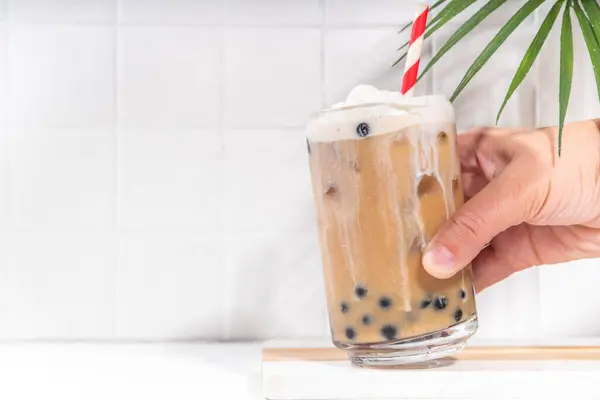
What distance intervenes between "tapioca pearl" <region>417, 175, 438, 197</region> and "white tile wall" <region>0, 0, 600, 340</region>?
37 cm

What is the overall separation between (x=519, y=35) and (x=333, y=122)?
492mm

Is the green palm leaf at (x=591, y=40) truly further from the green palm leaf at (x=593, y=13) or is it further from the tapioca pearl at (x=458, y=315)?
the tapioca pearl at (x=458, y=315)

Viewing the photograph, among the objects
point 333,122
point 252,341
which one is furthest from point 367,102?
point 252,341

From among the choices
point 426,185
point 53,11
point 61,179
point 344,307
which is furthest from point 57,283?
point 426,185

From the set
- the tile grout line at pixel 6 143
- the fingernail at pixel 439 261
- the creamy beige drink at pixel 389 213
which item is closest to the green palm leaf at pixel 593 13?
the creamy beige drink at pixel 389 213

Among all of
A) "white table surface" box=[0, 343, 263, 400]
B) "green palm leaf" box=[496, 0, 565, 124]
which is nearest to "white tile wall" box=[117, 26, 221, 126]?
"white table surface" box=[0, 343, 263, 400]

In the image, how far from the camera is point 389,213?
0.74 metres

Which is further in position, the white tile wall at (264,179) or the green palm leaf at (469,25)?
the white tile wall at (264,179)

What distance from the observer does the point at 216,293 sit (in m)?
1.10

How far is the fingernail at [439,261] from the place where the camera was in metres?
0.73

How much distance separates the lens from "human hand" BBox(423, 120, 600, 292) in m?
0.76

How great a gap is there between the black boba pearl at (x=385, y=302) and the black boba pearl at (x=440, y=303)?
5 centimetres

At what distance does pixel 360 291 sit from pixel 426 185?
0.13m

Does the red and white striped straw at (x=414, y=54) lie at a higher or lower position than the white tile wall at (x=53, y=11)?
lower
